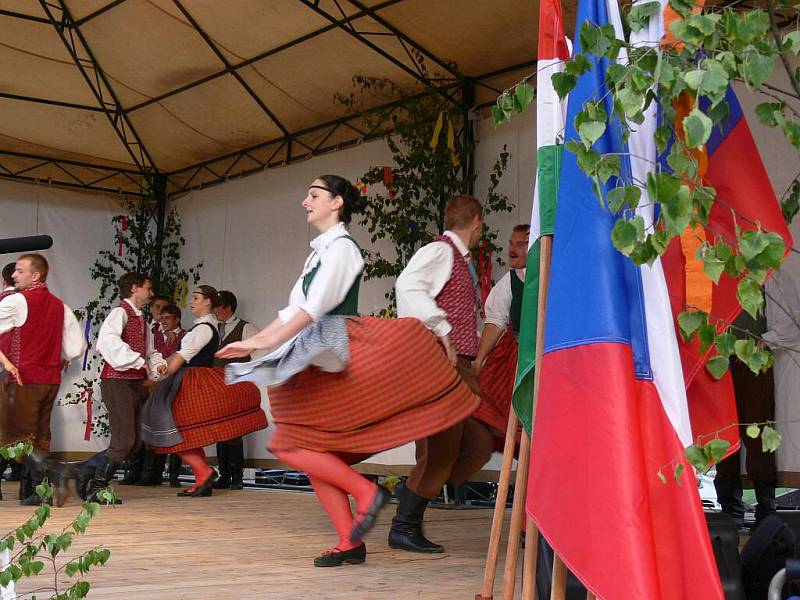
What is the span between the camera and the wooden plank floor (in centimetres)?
235

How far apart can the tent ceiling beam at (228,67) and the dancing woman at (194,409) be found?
229 centimetres

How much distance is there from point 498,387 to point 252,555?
1.17 m

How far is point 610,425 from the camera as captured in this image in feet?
5.01

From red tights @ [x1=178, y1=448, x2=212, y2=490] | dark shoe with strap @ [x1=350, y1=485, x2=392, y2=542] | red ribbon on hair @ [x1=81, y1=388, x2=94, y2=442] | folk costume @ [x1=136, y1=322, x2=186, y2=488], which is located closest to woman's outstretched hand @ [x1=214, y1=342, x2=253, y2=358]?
dark shoe with strap @ [x1=350, y1=485, x2=392, y2=542]

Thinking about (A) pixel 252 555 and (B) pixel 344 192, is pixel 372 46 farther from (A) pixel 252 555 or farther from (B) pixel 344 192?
(A) pixel 252 555

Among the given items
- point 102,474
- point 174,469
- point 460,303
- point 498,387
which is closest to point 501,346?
point 498,387

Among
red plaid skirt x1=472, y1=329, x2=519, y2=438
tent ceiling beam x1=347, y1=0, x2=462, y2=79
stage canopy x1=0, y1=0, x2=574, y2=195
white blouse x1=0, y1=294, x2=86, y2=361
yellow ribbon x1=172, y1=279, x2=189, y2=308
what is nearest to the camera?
red plaid skirt x1=472, y1=329, x2=519, y2=438

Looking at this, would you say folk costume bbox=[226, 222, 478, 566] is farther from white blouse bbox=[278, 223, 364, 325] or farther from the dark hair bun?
the dark hair bun

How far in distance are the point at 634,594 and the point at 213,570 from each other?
157 cm

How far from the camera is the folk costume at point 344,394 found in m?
2.80

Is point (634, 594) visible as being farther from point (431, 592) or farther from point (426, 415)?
point (426, 415)

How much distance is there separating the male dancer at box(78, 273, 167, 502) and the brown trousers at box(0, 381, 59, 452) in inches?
13.9

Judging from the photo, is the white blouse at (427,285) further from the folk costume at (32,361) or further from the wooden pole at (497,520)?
the folk costume at (32,361)

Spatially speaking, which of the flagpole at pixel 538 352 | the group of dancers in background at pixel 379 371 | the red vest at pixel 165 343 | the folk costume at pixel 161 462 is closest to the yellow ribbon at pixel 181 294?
the red vest at pixel 165 343
